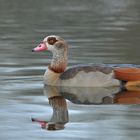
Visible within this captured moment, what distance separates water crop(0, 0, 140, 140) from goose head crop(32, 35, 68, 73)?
42cm

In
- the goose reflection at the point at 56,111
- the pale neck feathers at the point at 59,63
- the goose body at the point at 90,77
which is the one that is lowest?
the goose reflection at the point at 56,111

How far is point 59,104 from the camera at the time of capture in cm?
1123

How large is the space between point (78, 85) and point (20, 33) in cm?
812

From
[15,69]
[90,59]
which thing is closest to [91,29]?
[90,59]

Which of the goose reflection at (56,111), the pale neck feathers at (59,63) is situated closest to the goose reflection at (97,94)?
the goose reflection at (56,111)

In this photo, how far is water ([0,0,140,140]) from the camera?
9461mm

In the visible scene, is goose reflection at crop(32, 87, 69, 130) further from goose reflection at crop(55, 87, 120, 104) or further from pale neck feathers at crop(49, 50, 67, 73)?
pale neck feathers at crop(49, 50, 67, 73)

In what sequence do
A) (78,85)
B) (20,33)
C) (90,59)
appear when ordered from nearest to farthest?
(78,85)
(90,59)
(20,33)

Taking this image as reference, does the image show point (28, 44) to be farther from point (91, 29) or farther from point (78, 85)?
point (78, 85)

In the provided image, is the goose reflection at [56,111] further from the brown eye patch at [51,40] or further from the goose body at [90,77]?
the brown eye patch at [51,40]

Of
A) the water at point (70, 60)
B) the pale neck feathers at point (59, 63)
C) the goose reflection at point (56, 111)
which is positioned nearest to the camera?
the water at point (70, 60)

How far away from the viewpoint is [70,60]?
15297 millimetres

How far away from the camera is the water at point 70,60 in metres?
9.46

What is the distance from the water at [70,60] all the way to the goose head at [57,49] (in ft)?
1.38
